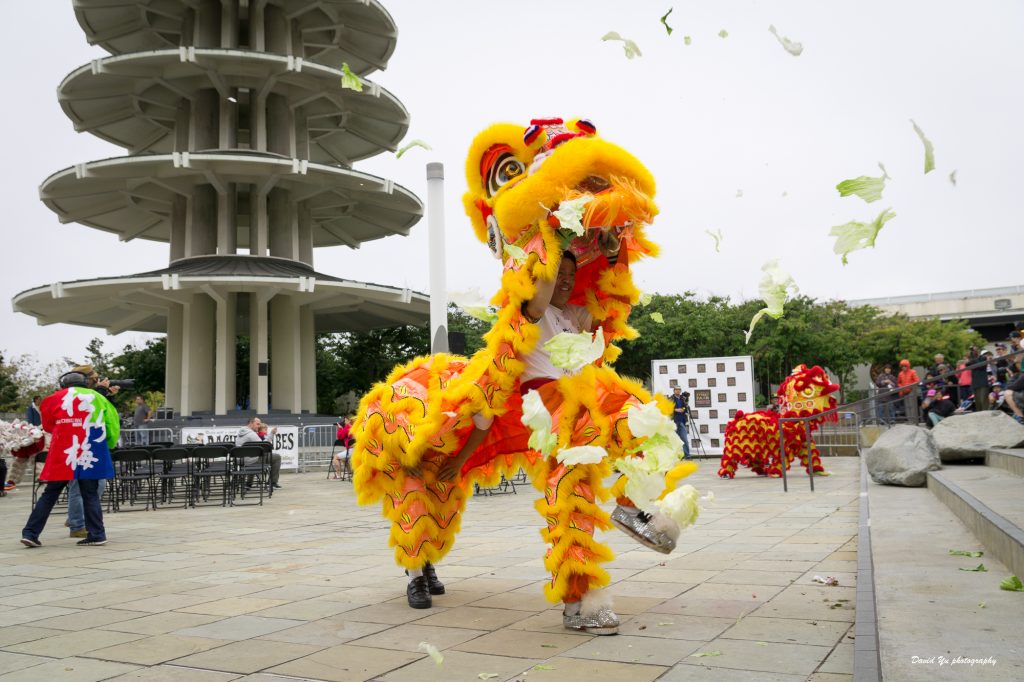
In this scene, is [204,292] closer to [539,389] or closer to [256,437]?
[256,437]

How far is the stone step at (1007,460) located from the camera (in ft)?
23.9

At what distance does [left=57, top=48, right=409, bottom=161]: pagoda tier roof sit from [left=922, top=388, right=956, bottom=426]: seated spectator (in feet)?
63.0

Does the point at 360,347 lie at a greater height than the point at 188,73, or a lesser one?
lesser

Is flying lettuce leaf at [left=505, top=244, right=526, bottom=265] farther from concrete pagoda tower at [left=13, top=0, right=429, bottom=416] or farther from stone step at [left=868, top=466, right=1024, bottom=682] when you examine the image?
concrete pagoda tower at [left=13, top=0, right=429, bottom=416]

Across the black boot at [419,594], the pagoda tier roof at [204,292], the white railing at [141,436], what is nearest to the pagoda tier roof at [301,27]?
the pagoda tier roof at [204,292]

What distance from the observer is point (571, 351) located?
12.3 ft

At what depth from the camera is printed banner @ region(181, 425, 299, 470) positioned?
18438mm

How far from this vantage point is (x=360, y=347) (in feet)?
145

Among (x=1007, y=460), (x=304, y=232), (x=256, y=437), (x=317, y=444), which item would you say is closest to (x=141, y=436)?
(x=317, y=444)

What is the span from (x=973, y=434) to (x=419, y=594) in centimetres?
793

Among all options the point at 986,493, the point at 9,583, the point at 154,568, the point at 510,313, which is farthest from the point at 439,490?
the point at 986,493

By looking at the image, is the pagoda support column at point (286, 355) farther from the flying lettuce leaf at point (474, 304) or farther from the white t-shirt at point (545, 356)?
the white t-shirt at point (545, 356)

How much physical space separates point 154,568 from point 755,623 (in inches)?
180

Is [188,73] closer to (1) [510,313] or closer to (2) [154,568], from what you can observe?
(2) [154,568]
